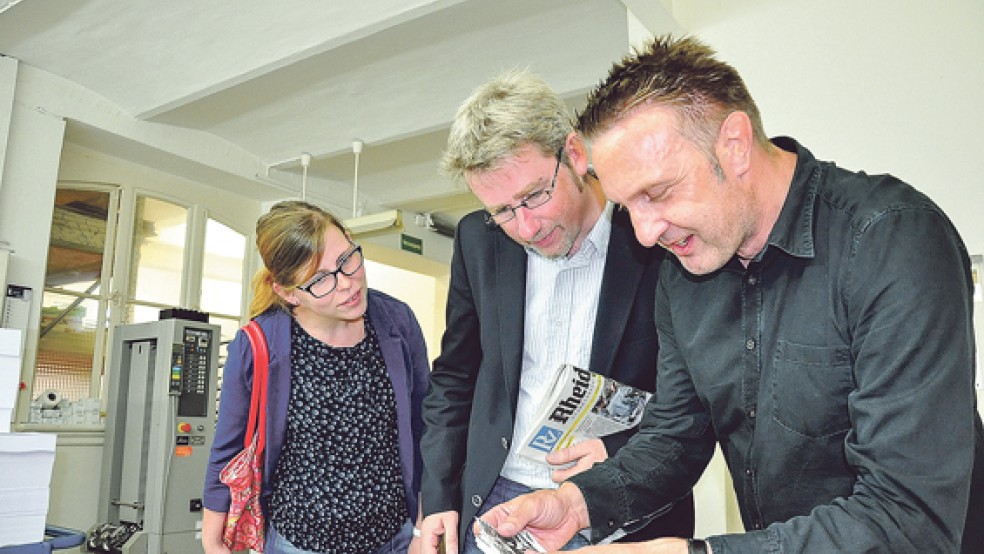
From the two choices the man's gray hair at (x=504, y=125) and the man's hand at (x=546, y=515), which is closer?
the man's hand at (x=546, y=515)

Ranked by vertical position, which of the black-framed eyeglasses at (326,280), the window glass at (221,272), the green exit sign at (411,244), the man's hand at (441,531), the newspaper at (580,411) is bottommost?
the man's hand at (441,531)

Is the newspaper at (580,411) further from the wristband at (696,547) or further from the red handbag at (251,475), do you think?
the red handbag at (251,475)

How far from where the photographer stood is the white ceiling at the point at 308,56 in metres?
4.15

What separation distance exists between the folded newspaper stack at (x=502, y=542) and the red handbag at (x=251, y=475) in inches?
33.9

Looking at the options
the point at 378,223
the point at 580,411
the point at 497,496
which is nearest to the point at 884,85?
the point at 580,411

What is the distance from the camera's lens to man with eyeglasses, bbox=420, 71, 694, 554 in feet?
5.08

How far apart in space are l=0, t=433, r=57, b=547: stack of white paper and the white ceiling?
256 cm

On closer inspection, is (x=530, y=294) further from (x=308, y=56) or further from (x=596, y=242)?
(x=308, y=56)

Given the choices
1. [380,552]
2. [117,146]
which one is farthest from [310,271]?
[117,146]

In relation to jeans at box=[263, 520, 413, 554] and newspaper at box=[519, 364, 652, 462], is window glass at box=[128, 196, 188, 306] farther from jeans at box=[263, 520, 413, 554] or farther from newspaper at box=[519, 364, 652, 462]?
newspaper at box=[519, 364, 652, 462]

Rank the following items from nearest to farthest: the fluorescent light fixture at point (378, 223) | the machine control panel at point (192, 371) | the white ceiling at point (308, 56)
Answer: the white ceiling at point (308, 56) → the machine control panel at point (192, 371) → the fluorescent light fixture at point (378, 223)

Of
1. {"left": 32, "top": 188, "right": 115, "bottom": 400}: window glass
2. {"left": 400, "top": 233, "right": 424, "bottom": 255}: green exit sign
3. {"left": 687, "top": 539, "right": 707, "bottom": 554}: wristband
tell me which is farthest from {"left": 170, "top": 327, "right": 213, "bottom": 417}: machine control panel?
{"left": 687, "top": 539, "right": 707, "bottom": 554}: wristband

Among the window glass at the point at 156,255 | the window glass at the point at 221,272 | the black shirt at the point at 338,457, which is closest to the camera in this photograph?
Result: the black shirt at the point at 338,457

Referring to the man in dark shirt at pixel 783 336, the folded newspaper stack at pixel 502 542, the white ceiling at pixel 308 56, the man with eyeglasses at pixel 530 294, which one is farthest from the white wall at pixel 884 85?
the folded newspaper stack at pixel 502 542
